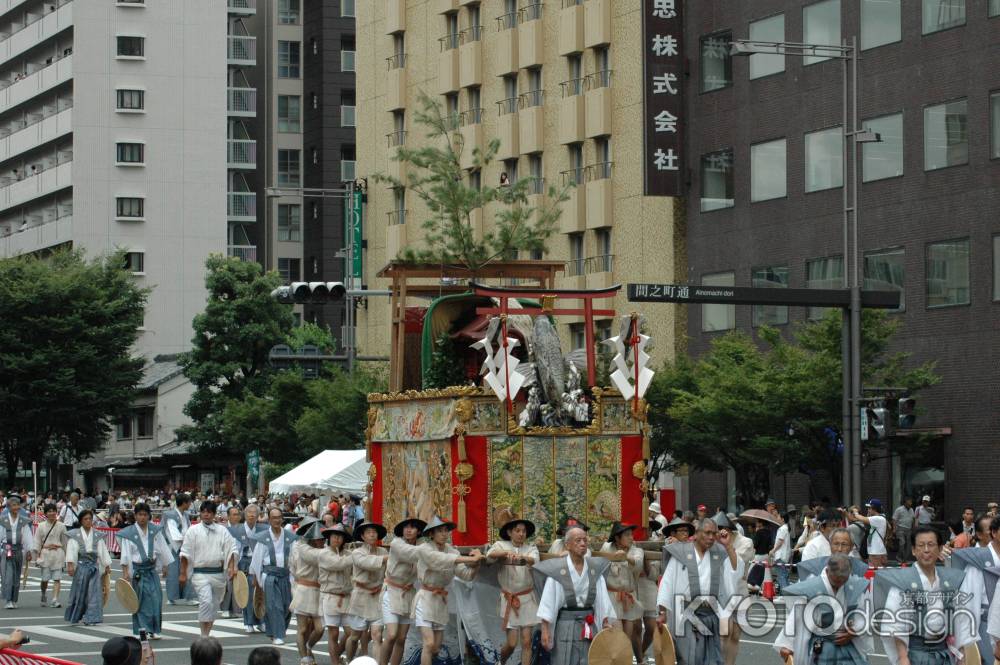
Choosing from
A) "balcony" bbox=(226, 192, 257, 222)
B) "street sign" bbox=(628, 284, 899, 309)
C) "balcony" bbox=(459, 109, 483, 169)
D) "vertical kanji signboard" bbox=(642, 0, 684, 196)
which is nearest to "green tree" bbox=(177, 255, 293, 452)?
"balcony" bbox=(459, 109, 483, 169)

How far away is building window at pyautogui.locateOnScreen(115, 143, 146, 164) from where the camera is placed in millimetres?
79375

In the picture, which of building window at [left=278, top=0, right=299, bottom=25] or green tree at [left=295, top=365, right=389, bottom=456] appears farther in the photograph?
building window at [left=278, top=0, right=299, bottom=25]

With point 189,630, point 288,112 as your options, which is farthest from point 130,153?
point 189,630

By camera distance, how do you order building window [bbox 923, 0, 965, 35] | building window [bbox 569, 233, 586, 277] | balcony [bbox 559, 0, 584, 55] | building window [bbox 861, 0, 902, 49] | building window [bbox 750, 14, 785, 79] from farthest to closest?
building window [bbox 569, 233, 586, 277] < balcony [bbox 559, 0, 584, 55] < building window [bbox 750, 14, 785, 79] < building window [bbox 861, 0, 902, 49] < building window [bbox 923, 0, 965, 35]

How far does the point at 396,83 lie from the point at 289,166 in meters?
21.1

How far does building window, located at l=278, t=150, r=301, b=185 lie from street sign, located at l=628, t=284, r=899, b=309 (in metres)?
52.7

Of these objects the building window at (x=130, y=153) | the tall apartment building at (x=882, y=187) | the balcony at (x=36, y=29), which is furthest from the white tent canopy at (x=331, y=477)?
the balcony at (x=36, y=29)

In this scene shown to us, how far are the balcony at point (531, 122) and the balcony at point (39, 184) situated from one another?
29828 millimetres

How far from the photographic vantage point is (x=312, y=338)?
6906cm

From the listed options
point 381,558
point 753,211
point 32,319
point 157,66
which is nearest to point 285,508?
point 753,211

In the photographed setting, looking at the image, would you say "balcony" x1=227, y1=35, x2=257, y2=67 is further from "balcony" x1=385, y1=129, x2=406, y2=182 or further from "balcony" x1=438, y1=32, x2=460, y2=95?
"balcony" x1=438, y1=32, x2=460, y2=95

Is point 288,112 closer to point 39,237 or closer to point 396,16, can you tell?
point 39,237

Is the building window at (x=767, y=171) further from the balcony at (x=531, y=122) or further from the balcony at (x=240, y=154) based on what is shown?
the balcony at (x=240, y=154)

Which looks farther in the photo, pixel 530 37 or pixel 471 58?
pixel 471 58
